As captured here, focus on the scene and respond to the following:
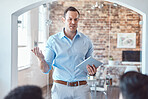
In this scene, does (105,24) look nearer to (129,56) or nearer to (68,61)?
(129,56)

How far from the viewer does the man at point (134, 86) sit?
106 centimetres

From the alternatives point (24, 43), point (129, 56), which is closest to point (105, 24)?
point (129, 56)

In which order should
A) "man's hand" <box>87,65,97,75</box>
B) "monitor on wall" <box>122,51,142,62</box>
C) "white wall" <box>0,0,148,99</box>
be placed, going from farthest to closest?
"monitor on wall" <box>122,51,142,62</box> < "white wall" <box>0,0,148,99</box> < "man's hand" <box>87,65,97,75</box>

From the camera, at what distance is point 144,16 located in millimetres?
3102

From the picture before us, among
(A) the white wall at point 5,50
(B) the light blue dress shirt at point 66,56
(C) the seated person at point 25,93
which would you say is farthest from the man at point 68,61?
(C) the seated person at point 25,93

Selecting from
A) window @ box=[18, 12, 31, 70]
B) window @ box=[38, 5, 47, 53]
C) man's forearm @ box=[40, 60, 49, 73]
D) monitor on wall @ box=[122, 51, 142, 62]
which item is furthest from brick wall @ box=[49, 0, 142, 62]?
man's forearm @ box=[40, 60, 49, 73]

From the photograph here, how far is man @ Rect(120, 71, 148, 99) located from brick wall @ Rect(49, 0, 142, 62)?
3.70 meters

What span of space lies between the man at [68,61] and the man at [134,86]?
106cm

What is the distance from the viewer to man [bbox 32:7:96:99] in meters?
2.28

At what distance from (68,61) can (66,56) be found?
56 millimetres

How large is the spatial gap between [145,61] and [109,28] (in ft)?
10.7

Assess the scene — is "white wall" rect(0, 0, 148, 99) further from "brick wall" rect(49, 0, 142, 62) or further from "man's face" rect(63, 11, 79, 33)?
"brick wall" rect(49, 0, 142, 62)

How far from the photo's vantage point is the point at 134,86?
3.58 ft

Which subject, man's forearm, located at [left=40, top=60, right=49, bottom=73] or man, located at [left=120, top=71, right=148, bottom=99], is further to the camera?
man's forearm, located at [left=40, top=60, right=49, bottom=73]
